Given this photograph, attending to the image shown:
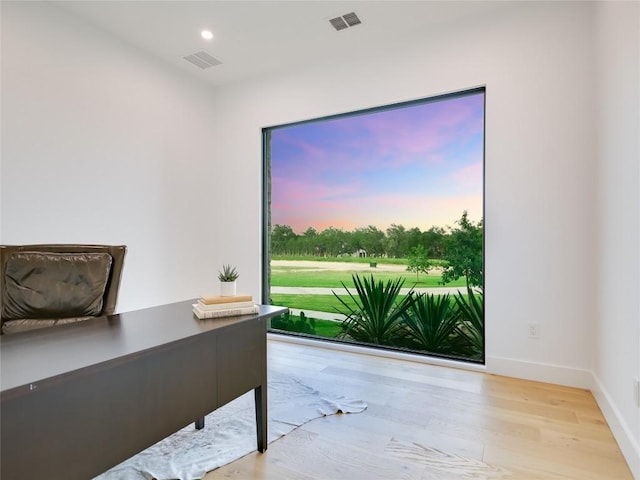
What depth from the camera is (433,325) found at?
3129 mm

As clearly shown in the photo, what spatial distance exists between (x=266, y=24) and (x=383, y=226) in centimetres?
207

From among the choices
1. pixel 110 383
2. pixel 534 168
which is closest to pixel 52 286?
pixel 110 383

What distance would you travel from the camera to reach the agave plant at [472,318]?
9.62 feet

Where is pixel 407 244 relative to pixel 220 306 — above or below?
above

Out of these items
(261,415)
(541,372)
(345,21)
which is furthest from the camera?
(345,21)

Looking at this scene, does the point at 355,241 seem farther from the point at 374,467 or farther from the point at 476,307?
the point at 374,467

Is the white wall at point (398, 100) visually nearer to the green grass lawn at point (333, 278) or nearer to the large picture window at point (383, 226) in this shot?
the large picture window at point (383, 226)

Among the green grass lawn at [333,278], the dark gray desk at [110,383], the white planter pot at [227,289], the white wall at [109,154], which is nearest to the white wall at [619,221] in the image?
the green grass lawn at [333,278]

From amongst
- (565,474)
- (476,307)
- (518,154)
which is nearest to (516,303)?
(476,307)

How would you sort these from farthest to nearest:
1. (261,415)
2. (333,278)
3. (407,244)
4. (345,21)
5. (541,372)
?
(333,278)
(407,244)
(345,21)
(541,372)
(261,415)

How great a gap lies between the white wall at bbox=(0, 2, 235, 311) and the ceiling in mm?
281

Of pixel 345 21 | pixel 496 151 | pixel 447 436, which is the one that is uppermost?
pixel 345 21

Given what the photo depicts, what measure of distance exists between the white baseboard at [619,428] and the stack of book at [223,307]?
71.6 inches

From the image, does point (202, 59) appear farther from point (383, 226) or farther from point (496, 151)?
point (496, 151)
